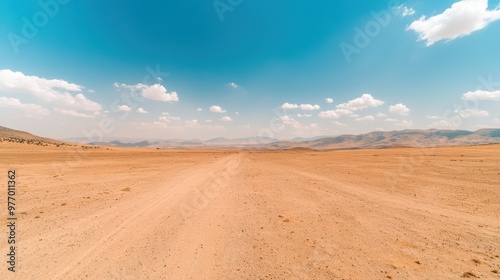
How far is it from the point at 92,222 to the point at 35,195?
7253 millimetres

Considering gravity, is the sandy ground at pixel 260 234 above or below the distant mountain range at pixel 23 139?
below

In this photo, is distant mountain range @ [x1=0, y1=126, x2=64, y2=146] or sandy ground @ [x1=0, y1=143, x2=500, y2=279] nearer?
sandy ground @ [x1=0, y1=143, x2=500, y2=279]

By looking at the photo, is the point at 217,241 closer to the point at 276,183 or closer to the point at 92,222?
the point at 92,222

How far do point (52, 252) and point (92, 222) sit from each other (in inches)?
96.2

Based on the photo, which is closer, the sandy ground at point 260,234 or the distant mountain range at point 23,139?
the sandy ground at point 260,234

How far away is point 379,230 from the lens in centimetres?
783

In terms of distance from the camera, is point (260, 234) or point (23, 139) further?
point (23, 139)

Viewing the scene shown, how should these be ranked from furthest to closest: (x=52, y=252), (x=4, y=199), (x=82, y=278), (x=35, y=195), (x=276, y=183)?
(x=276, y=183)
(x=35, y=195)
(x=4, y=199)
(x=52, y=252)
(x=82, y=278)

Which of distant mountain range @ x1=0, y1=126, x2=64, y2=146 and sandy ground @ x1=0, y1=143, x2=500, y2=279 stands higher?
distant mountain range @ x1=0, y1=126, x2=64, y2=146

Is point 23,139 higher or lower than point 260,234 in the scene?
higher

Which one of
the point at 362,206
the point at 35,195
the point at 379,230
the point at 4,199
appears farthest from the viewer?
the point at 35,195

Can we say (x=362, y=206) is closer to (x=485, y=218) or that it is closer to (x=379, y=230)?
(x=379, y=230)

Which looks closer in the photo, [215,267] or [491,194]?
[215,267]

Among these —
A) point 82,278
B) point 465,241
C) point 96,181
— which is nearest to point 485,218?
point 465,241
